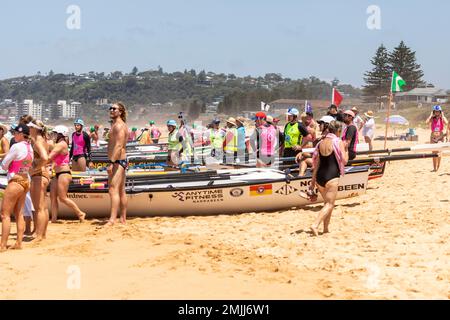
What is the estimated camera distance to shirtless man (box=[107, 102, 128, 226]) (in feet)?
32.0

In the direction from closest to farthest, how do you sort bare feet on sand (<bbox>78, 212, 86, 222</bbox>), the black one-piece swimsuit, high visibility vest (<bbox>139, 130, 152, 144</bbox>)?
Result: 1. the black one-piece swimsuit
2. bare feet on sand (<bbox>78, 212, 86, 222</bbox>)
3. high visibility vest (<bbox>139, 130, 152, 144</bbox>)

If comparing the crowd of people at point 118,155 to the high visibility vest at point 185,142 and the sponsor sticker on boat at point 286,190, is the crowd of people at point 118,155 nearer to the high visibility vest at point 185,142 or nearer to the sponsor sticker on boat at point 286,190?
the high visibility vest at point 185,142

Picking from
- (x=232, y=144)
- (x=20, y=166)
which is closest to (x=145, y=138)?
(x=232, y=144)

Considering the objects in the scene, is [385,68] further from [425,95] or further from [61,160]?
[61,160]

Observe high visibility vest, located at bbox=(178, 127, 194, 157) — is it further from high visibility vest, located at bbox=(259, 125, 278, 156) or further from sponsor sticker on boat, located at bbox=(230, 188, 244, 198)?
sponsor sticker on boat, located at bbox=(230, 188, 244, 198)

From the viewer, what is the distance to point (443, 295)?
19.9 feet

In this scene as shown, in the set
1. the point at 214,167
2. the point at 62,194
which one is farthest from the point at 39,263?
the point at 214,167

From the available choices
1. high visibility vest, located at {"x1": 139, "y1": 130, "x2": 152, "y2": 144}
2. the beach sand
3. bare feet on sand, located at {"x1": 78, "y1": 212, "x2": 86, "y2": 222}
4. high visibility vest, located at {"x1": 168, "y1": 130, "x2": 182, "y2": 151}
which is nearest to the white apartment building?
high visibility vest, located at {"x1": 139, "y1": 130, "x2": 152, "y2": 144}

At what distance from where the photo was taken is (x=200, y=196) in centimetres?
1100

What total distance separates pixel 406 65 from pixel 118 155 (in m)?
83.2

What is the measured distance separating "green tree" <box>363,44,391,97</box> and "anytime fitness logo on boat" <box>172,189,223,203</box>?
78666mm

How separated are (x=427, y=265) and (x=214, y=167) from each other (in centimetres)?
772

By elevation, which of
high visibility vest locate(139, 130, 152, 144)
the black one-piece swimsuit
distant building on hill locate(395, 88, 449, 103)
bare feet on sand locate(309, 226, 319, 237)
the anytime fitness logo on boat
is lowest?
bare feet on sand locate(309, 226, 319, 237)

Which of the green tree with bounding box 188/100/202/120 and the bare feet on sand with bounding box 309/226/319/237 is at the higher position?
the green tree with bounding box 188/100/202/120
